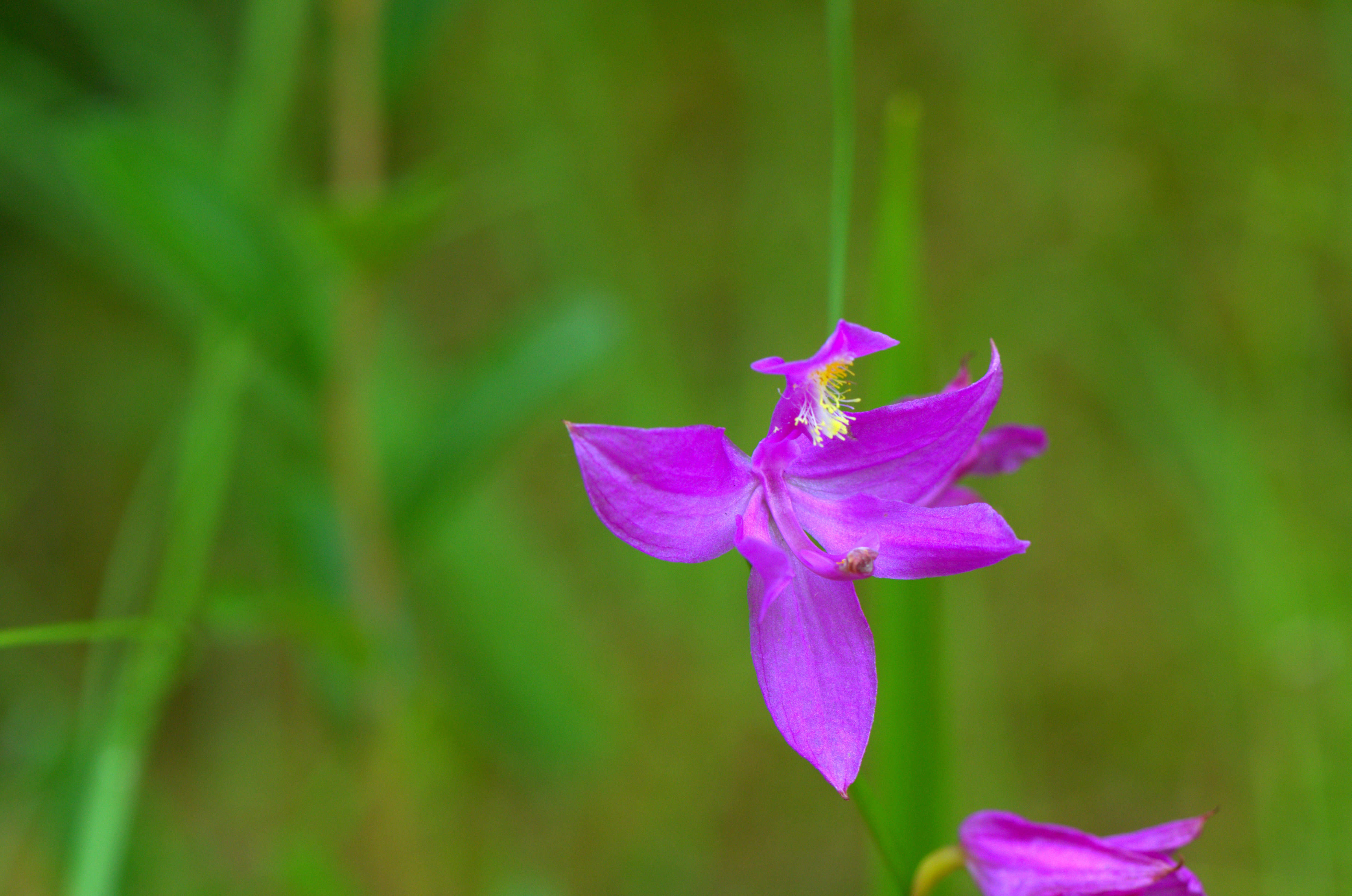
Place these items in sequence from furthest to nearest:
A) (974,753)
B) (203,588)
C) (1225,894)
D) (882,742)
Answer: (974,753), (1225,894), (203,588), (882,742)

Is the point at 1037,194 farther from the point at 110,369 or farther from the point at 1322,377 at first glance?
the point at 110,369

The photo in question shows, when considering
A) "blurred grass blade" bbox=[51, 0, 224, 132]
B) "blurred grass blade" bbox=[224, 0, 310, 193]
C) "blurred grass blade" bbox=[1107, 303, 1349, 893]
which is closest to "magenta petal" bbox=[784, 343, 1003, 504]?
"blurred grass blade" bbox=[224, 0, 310, 193]

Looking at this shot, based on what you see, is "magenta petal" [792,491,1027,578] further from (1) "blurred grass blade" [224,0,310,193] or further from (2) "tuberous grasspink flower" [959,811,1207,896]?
(1) "blurred grass blade" [224,0,310,193]

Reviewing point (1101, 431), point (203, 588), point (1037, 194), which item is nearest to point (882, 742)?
point (203, 588)

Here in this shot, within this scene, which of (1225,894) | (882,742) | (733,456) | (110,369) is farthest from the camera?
(110,369)

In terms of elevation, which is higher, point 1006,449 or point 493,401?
point 493,401

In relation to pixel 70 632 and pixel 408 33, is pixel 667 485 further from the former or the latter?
pixel 408 33

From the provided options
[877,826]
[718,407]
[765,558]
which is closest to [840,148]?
[765,558]

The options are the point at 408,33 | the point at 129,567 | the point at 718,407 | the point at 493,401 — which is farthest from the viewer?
the point at 718,407
